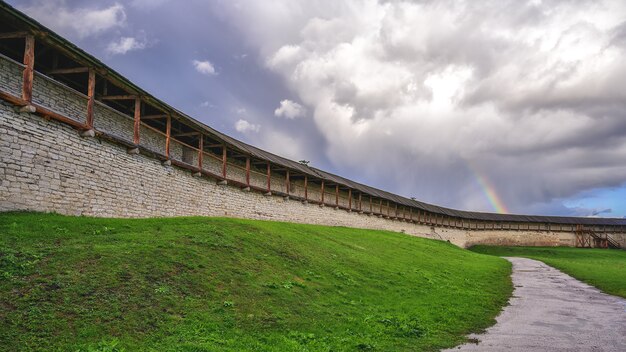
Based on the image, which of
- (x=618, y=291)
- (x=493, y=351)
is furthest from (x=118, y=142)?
(x=618, y=291)

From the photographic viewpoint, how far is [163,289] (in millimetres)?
8898

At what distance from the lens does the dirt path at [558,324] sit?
329 inches

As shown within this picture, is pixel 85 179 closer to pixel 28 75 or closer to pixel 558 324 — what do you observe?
pixel 28 75

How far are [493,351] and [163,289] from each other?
6866 mm

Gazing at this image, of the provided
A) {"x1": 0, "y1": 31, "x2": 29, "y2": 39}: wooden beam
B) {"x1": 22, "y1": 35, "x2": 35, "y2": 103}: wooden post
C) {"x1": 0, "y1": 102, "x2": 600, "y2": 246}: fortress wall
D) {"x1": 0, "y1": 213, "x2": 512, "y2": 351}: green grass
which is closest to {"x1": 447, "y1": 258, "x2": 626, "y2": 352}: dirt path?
{"x1": 0, "y1": 213, "x2": 512, "y2": 351}: green grass

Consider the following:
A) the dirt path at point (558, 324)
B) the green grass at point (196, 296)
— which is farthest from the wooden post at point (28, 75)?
the dirt path at point (558, 324)

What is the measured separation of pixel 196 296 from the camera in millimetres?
9219

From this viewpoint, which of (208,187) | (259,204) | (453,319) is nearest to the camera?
(453,319)

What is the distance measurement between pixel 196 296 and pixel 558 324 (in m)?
9.02

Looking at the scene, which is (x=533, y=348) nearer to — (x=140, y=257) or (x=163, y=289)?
(x=163, y=289)

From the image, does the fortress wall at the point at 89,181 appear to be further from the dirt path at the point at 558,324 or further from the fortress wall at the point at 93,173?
the dirt path at the point at 558,324

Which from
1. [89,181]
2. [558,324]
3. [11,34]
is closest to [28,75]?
[11,34]

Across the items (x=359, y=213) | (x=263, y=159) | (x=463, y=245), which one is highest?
(x=263, y=159)

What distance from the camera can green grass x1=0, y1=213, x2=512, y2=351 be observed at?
7113 millimetres
